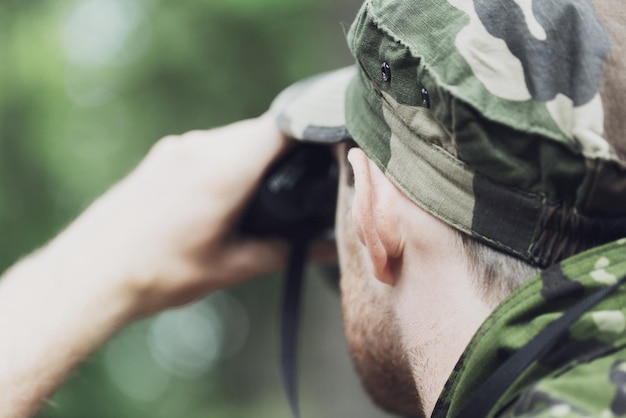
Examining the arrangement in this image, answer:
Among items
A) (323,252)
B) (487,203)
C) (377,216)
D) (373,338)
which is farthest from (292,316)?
(487,203)

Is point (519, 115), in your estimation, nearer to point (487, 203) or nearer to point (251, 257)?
point (487, 203)

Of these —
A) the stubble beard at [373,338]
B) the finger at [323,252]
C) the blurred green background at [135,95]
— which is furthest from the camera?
the blurred green background at [135,95]

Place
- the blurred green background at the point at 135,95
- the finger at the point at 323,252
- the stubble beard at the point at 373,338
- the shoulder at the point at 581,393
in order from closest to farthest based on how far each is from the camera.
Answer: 1. the shoulder at the point at 581,393
2. the stubble beard at the point at 373,338
3. the finger at the point at 323,252
4. the blurred green background at the point at 135,95

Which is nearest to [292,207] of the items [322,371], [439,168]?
[439,168]

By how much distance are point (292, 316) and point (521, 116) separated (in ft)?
3.18

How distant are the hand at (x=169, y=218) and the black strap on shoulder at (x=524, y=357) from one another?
0.89 meters

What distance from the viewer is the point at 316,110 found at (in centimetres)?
150

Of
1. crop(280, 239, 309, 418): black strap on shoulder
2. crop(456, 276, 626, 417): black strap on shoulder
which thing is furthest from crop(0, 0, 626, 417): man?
crop(280, 239, 309, 418): black strap on shoulder

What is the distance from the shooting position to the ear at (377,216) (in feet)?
3.76

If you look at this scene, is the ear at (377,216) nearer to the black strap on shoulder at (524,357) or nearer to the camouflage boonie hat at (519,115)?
the camouflage boonie hat at (519,115)

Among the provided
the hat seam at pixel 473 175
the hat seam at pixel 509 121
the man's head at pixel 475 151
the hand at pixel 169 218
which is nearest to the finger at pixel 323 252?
the hand at pixel 169 218

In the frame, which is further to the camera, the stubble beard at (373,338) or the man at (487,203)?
the stubble beard at (373,338)

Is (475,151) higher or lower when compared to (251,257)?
higher

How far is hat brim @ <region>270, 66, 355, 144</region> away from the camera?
140cm
